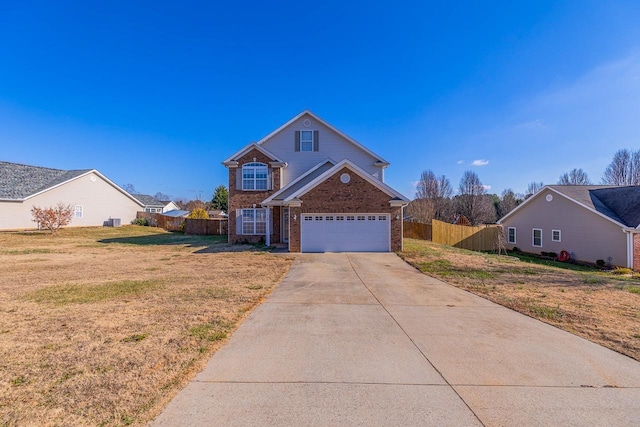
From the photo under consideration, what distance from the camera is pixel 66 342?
4.60m

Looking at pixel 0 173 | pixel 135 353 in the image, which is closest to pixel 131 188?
pixel 0 173

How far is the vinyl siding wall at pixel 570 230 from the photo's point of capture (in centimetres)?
1830

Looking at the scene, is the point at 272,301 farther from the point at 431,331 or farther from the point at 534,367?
the point at 534,367

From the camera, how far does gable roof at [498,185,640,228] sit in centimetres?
1838

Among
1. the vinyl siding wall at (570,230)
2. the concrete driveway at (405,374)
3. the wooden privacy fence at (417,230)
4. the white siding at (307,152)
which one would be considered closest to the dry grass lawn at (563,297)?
the concrete driveway at (405,374)

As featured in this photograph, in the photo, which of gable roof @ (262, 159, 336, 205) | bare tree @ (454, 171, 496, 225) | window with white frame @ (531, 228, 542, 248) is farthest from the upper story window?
bare tree @ (454, 171, 496, 225)

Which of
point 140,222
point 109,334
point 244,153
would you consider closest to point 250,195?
point 244,153

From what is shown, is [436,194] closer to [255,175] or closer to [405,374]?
[255,175]

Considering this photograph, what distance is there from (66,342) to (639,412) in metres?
7.43

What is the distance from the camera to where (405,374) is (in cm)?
379

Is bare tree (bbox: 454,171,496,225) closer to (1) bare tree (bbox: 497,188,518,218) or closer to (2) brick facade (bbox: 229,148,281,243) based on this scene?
(1) bare tree (bbox: 497,188,518,218)

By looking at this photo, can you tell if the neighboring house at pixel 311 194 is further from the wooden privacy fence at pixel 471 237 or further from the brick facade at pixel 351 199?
the wooden privacy fence at pixel 471 237

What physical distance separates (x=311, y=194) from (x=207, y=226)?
17695mm

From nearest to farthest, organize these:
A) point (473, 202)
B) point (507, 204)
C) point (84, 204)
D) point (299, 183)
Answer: point (299, 183)
point (84, 204)
point (473, 202)
point (507, 204)
